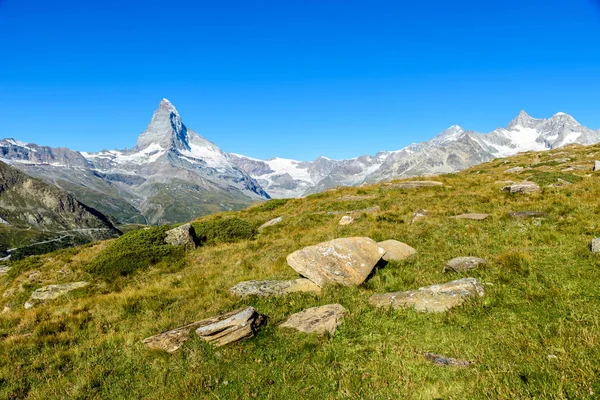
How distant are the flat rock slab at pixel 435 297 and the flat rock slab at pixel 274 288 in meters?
2.82

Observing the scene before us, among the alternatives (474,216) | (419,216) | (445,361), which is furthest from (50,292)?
(474,216)

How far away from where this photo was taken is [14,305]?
1592cm

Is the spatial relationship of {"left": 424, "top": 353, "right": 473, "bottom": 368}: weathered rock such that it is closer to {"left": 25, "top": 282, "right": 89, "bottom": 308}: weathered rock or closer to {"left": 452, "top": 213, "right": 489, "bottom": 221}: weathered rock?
{"left": 452, "top": 213, "right": 489, "bottom": 221}: weathered rock

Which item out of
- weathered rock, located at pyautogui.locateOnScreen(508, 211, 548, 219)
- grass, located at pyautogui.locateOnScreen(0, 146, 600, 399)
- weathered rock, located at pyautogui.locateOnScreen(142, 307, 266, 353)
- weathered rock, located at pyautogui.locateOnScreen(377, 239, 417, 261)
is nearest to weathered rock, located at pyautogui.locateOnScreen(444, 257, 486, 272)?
grass, located at pyautogui.locateOnScreen(0, 146, 600, 399)

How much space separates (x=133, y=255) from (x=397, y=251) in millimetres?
16258

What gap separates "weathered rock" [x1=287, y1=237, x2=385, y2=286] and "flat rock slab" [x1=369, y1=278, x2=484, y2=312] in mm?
1945

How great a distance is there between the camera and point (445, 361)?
277 inches

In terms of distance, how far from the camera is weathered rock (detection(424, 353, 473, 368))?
6841 millimetres

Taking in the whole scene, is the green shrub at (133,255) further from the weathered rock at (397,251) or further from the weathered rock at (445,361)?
the weathered rock at (445,361)

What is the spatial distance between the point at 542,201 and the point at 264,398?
69.6 feet

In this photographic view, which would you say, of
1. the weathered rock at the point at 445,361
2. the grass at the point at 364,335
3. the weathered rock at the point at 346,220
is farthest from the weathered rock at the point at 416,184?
the weathered rock at the point at 445,361

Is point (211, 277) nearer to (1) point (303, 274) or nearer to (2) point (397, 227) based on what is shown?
(1) point (303, 274)

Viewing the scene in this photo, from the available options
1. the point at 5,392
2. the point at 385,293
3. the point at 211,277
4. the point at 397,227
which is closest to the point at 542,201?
the point at 397,227

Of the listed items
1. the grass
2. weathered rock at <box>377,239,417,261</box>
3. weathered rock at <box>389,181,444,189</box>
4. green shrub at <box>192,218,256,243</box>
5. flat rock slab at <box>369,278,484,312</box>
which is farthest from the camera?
weathered rock at <box>389,181,444,189</box>
